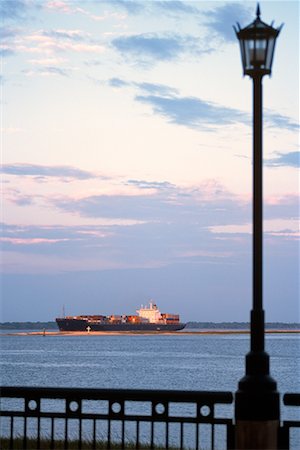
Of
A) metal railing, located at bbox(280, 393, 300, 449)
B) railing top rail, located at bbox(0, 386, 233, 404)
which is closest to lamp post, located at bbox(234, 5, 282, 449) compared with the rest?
metal railing, located at bbox(280, 393, 300, 449)

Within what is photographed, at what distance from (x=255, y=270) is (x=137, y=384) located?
60.6 meters

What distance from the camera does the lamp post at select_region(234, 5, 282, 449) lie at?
442 inches

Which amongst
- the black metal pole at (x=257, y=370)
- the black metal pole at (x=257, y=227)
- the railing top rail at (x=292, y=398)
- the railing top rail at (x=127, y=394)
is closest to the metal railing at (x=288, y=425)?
the railing top rail at (x=292, y=398)

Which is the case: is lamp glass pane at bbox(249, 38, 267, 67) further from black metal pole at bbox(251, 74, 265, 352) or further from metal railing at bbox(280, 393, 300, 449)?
metal railing at bbox(280, 393, 300, 449)

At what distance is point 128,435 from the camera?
3750 cm

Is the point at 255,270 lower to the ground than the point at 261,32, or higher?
lower

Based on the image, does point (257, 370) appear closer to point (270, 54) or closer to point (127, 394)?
point (127, 394)

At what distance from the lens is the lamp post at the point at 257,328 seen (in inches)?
442

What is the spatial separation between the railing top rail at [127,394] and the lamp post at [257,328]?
3.52ft

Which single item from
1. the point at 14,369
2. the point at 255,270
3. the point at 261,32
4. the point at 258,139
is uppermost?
the point at 261,32

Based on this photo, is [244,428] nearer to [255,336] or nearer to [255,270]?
[255,336]

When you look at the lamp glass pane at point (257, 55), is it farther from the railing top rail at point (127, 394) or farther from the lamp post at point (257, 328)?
the railing top rail at point (127, 394)

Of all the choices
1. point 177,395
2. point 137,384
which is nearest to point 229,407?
point 137,384

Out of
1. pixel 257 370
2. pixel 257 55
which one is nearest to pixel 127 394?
pixel 257 370
